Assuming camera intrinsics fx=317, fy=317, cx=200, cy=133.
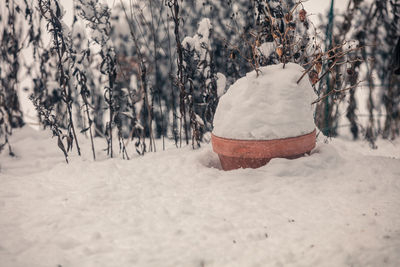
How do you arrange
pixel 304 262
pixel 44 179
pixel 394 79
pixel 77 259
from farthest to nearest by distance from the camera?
1. pixel 394 79
2. pixel 44 179
3. pixel 77 259
4. pixel 304 262

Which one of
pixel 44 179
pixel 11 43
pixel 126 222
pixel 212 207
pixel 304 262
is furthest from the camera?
pixel 11 43

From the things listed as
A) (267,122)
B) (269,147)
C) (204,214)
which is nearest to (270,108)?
(267,122)

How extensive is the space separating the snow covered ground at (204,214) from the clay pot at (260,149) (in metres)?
0.09

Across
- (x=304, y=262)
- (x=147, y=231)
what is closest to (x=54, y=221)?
(x=147, y=231)

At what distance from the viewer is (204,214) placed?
2186mm

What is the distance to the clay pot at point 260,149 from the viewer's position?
2.74 metres

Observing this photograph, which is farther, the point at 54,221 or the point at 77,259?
the point at 54,221

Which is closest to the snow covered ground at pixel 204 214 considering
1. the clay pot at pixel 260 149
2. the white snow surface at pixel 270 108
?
the clay pot at pixel 260 149

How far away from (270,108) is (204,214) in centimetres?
115

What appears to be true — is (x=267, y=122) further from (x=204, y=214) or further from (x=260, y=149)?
(x=204, y=214)

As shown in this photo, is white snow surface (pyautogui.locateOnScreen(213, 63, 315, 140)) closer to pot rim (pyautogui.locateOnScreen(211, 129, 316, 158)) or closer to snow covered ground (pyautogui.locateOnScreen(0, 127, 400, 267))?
pot rim (pyautogui.locateOnScreen(211, 129, 316, 158))

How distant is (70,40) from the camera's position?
11.9 feet

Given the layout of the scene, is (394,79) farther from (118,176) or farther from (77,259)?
(77,259)

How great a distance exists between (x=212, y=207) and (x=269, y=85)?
1249 mm
